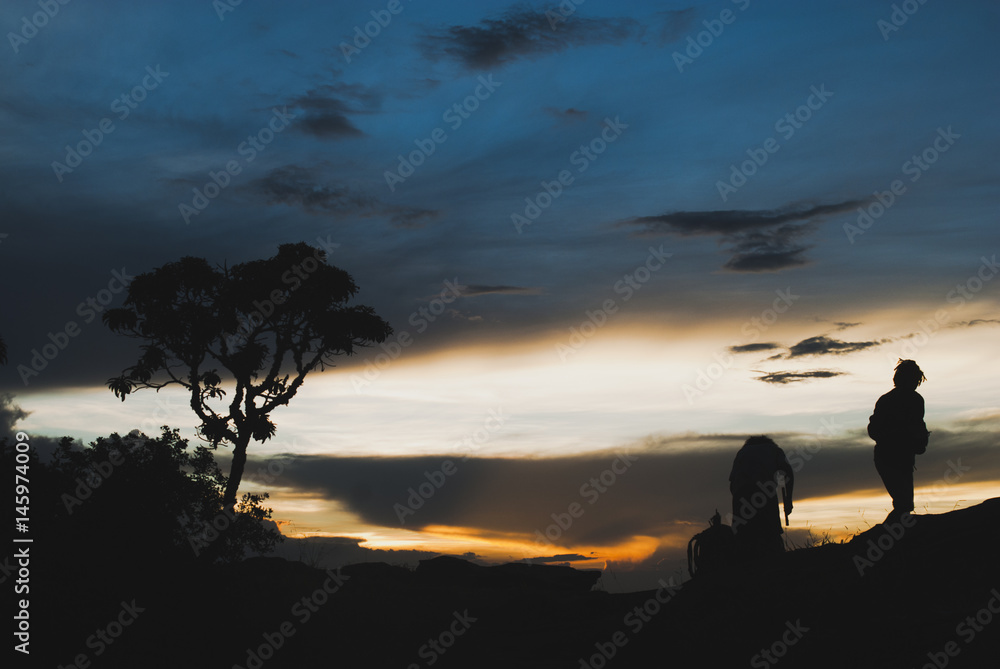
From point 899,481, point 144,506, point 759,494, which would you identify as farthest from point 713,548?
point 144,506

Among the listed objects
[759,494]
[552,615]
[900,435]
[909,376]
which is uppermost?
[909,376]

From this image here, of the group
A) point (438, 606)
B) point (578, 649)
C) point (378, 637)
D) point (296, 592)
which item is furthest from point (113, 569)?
point (578, 649)

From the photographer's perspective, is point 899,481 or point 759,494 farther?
point 759,494

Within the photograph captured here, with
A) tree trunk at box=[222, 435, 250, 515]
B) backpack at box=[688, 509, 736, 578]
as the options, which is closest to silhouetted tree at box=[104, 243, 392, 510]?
tree trunk at box=[222, 435, 250, 515]

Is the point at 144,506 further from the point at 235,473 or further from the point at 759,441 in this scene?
the point at 759,441

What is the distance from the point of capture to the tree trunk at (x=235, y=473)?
22.2 m

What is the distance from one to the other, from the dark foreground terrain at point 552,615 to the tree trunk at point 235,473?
2.29 metres

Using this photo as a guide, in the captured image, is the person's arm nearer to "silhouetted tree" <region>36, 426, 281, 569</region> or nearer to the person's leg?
the person's leg

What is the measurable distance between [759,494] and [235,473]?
16.1 m

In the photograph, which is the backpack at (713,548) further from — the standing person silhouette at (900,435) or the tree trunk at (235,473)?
the tree trunk at (235,473)

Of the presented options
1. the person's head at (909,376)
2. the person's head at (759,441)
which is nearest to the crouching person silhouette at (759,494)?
the person's head at (759,441)

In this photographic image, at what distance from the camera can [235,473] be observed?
77.5 ft

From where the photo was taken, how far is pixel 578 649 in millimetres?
13422

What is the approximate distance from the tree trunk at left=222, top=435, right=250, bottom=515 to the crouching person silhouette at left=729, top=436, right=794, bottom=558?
46.8 feet
